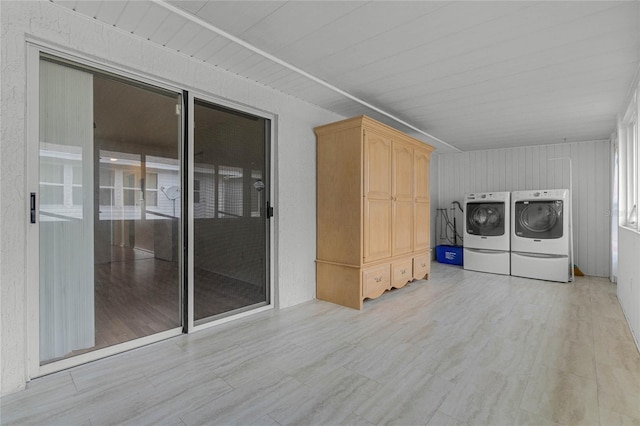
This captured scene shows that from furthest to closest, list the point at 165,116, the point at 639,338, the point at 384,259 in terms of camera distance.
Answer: the point at 384,259 < the point at 165,116 < the point at 639,338

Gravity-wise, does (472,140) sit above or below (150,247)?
above

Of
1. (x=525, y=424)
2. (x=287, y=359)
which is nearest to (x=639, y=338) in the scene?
(x=525, y=424)

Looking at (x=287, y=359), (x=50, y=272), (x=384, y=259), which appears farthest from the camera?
(x=384, y=259)

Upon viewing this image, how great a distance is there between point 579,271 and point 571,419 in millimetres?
4583

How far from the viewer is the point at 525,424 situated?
155 cm

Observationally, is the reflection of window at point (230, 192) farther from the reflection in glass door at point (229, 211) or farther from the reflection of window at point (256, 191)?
the reflection of window at point (256, 191)

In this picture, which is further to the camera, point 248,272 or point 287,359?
point 248,272

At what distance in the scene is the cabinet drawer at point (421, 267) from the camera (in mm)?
4352

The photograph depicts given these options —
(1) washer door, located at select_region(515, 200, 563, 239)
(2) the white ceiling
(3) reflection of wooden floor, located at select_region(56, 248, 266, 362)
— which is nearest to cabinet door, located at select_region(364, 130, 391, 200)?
(2) the white ceiling

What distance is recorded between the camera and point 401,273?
13.2ft

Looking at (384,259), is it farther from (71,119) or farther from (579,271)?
(579,271)

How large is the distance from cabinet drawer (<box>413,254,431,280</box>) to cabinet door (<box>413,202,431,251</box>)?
152 millimetres

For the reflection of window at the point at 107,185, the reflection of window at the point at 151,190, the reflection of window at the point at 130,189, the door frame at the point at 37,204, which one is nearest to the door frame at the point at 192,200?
the door frame at the point at 37,204

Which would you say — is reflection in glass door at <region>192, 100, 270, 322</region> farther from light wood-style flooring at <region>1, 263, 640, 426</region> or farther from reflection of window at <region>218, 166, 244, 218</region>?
light wood-style flooring at <region>1, 263, 640, 426</region>
